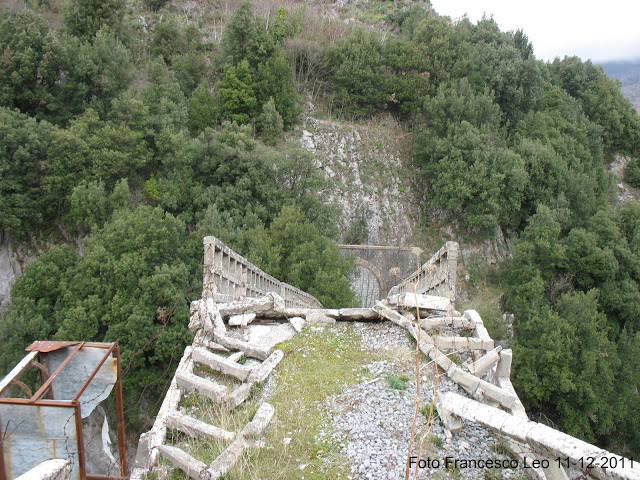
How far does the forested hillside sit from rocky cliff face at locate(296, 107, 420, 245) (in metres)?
1.24

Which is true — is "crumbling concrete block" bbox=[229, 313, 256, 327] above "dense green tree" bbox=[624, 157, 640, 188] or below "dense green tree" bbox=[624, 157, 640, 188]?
below

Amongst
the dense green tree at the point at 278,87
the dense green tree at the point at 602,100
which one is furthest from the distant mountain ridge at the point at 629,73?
the dense green tree at the point at 278,87

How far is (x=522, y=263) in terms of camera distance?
→ 27500mm

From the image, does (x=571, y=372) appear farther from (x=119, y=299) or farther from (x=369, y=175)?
(x=119, y=299)

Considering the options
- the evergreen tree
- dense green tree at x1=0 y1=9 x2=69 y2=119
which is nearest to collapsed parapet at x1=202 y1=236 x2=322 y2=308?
Result: the evergreen tree

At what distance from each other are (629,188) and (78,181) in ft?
143

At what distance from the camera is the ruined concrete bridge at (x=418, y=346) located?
511 cm

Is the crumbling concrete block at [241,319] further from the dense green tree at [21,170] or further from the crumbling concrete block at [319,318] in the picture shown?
the dense green tree at [21,170]

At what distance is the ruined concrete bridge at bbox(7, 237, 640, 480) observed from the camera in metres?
5.11

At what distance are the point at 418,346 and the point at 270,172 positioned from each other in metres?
20.7

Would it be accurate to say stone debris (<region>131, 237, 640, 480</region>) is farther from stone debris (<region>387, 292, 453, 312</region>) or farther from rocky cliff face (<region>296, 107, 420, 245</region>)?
rocky cliff face (<region>296, 107, 420, 245</region>)

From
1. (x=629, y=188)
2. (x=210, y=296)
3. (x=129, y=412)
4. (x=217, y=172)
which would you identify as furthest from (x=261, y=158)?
(x=629, y=188)

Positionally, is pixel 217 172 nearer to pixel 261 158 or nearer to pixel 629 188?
pixel 261 158

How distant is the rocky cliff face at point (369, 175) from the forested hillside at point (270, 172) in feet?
4.08
